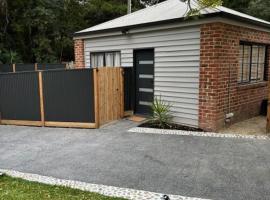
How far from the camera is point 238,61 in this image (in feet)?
26.4

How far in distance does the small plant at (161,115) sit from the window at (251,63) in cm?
227

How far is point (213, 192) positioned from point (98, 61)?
282 inches

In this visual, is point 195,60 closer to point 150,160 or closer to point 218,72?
point 218,72

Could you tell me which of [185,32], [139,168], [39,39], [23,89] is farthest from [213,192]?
[39,39]

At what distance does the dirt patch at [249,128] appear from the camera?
23.9 ft

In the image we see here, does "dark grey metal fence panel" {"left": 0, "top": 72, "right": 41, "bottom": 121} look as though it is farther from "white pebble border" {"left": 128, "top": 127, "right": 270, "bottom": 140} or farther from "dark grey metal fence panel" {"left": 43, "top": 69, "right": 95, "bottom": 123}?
"white pebble border" {"left": 128, "top": 127, "right": 270, "bottom": 140}

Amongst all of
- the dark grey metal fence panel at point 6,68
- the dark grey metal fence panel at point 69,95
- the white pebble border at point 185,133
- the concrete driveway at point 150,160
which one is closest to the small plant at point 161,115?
the white pebble border at point 185,133

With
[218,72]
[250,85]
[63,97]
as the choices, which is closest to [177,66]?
[218,72]

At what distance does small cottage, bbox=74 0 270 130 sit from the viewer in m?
7.17

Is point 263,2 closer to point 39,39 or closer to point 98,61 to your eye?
point 98,61

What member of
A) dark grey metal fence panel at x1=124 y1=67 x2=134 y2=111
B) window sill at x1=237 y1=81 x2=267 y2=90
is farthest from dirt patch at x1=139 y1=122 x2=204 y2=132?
window sill at x1=237 y1=81 x2=267 y2=90

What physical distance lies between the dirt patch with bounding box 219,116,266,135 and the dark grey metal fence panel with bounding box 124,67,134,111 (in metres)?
3.09

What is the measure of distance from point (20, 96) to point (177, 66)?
186 inches

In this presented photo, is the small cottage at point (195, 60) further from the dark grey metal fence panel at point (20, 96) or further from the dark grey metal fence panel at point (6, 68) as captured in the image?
the dark grey metal fence panel at point (6, 68)
